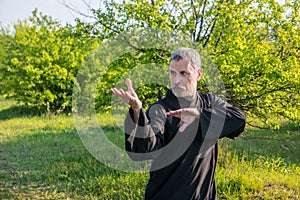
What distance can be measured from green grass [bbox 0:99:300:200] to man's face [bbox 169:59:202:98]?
2.70m

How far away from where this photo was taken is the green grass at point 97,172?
15.9 feet

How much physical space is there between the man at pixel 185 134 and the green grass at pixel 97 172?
8.08ft

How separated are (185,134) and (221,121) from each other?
0.71ft

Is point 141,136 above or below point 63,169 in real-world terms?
above

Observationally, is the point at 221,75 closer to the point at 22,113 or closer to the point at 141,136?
the point at 141,136

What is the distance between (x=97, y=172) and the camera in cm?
599

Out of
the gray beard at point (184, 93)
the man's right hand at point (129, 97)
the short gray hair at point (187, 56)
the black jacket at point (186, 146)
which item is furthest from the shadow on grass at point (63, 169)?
the man's right hand at point (129, 97)

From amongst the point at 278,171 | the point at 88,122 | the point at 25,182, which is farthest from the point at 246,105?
the point at 25,182

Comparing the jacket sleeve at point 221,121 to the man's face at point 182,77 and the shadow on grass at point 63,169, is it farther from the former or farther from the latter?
the shadow on grass at point 63,169

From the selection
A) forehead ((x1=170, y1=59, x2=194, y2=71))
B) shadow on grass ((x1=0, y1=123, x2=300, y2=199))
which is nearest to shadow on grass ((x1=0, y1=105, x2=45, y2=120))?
shadow on grass ((x1=0, y1=123, x2=300, y2=199))

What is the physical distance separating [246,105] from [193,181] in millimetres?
4028

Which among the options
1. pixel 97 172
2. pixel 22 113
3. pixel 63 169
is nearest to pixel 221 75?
pixel 97 172

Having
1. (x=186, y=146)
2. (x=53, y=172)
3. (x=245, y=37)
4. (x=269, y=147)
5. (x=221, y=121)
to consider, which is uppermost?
(x=245, y=37)

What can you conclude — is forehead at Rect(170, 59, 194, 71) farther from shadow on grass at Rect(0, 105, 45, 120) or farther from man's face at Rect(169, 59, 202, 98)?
shadow on grass at Rect(0, 105, 45, 120)
